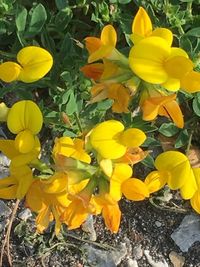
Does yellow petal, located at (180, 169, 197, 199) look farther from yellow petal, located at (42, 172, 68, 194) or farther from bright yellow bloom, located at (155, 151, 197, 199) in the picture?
yellow petal, located at (42, 172, 68, 194)

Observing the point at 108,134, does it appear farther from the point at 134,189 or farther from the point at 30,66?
the point at 30,66

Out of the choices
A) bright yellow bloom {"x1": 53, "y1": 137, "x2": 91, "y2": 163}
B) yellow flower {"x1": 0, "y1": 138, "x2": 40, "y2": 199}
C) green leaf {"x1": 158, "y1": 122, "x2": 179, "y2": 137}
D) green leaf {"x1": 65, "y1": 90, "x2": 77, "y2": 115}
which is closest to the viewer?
bright yellow bloom {"x1": 53, "y1": 137, "x2": 91, "y2": 163}

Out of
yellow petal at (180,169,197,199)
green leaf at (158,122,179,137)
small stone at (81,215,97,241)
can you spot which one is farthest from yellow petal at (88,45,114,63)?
small stone at (81,215,97,241)

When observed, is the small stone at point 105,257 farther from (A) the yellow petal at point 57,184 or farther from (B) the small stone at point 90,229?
(A) the yellow petal at point 57,184

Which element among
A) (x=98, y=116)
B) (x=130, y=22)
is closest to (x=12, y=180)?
(x=98, y=116)

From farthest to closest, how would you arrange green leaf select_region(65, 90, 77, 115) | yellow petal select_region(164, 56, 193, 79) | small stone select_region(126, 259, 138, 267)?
small stone select_region(126, 259, 138, 267), green leaf select_region(65, 90, 77, 115), yellow petal select_region(164, 56, 193, 79)

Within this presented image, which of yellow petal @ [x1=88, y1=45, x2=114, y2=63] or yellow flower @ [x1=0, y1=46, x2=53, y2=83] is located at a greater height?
yellow petal @ [x1=88, y1=45, x2=114, y2=63]

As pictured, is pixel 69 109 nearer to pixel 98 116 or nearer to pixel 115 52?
pixel 98 116
